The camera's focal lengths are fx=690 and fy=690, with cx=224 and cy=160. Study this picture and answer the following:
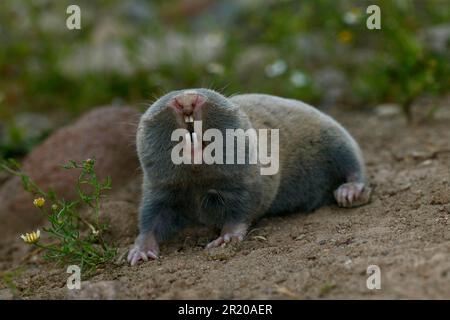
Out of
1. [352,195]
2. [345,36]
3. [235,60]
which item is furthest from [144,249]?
[235,60]

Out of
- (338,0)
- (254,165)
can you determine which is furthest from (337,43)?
(254,165)

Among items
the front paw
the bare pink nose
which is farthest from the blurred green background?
the bare pink nose

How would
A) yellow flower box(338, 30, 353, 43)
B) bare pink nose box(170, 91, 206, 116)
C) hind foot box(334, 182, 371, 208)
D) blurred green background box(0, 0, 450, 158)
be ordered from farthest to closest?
yellow flower box(338, 30, 353, 43)
blurred green background box(0, 0, 450, 158)
hind foot box(334, 182, 371, 208)
bare pink nose box(170, 91, 206, 116)

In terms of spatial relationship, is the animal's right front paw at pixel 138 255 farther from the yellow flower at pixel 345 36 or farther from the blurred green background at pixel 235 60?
the yellow flower at pixel 345 36

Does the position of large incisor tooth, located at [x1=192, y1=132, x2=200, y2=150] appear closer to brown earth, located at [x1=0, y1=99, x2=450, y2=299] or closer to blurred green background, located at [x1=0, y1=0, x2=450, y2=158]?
brown earth, located at [x1=0, y1=99, x2=450, y2=299]

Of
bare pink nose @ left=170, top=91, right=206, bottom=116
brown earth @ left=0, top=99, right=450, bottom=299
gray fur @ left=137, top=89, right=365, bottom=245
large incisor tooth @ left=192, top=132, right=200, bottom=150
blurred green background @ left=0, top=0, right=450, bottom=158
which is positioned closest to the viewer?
brown earth @ left=0, top=99, right=450, bottom=299

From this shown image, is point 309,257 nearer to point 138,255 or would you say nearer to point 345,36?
point 138,255

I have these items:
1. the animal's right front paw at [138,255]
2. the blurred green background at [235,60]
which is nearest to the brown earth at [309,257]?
the animal's right front paw at [138,255]
